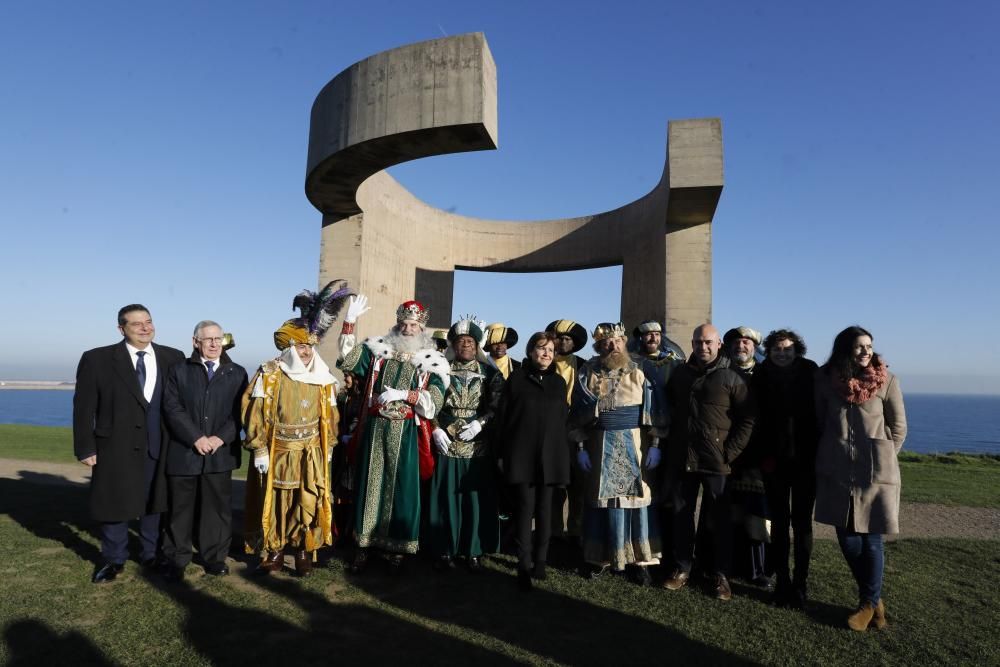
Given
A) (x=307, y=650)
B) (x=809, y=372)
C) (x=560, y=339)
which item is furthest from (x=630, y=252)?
(x=307, y=650)

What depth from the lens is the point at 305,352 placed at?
3971 mm

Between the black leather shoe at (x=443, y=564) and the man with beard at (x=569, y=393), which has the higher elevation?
the man with beard at (x=569, y=393)

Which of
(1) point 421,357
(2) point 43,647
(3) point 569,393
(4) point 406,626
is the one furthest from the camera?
(3) point 569,393

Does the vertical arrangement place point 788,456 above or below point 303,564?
above

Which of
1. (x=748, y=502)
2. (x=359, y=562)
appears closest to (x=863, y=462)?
(x=748, y=502)

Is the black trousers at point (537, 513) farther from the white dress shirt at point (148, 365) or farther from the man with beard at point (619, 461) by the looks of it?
the white dress shirt at point (148, 365)

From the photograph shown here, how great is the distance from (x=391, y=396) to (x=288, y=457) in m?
0.78

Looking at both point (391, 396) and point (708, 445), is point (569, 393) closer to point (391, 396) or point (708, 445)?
point (708, 445)

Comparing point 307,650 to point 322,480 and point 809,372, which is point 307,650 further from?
point 809,372

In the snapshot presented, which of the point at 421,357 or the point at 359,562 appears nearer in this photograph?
the point at 359,562

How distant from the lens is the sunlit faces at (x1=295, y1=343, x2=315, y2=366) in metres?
3.93

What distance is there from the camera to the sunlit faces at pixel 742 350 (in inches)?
158

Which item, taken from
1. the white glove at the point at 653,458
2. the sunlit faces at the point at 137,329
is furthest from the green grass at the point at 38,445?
the white glove at the point at 653,458

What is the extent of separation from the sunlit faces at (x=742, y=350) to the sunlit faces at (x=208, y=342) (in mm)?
3604
